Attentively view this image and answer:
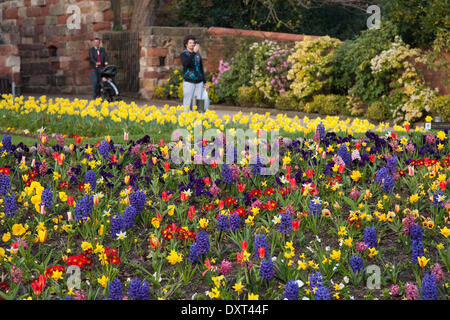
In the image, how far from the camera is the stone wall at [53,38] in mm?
20969

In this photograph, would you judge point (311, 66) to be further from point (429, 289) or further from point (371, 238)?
point (429, 289)

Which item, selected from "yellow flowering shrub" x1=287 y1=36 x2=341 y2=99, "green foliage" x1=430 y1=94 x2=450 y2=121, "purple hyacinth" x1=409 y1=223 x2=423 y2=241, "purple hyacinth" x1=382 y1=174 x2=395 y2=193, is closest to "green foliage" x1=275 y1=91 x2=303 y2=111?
"yellow flowering shrub" x1=287 y1=36 x2=341 y2=99

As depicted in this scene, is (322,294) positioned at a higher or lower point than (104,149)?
lower

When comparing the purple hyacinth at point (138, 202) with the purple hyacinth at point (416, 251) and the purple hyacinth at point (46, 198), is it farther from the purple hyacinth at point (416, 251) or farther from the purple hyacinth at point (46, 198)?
the purple hyacinth at point (416, 251)

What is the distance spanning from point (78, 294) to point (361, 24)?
1972 centimetres

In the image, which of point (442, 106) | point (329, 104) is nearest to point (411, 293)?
point (442, 106)

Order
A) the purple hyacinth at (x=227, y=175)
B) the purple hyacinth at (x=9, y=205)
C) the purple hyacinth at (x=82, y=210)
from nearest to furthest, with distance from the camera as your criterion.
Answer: the purple hyacinth at (x=82, y=210)
the purple hyacinth at (x=9, y=205)
the purple hyacinth at (x=227, y=175)

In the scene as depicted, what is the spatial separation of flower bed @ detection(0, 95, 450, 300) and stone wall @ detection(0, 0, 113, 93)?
14.8 meters

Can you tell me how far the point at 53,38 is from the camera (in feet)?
72.9

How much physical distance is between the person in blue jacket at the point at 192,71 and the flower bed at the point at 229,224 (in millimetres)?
4532

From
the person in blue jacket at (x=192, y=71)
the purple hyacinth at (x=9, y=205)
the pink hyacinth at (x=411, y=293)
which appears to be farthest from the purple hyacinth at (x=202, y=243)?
the person in blue jacket at (x=192, y=71)

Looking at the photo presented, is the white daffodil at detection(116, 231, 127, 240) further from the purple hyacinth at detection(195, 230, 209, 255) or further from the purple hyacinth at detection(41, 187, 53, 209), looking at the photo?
the purple hyacinth at detection(41, 187, 53, 209)

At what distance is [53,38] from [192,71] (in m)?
12.0

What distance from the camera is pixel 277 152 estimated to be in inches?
258
